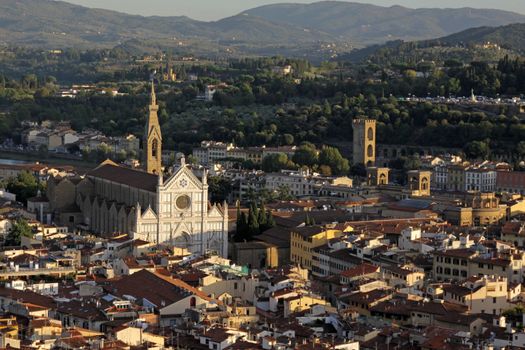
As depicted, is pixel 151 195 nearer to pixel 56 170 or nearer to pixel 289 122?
pixel 56 170

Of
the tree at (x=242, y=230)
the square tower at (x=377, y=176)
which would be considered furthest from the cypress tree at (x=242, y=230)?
the square tower at (x=377, y=176)

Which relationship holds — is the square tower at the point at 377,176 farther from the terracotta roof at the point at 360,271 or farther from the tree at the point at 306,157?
the terracotta roof at the point at 360,271

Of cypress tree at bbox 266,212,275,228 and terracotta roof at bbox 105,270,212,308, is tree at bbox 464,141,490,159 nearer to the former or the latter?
cypress tree at bbox 266,212,275,228

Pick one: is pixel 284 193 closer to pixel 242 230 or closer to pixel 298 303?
pixel 242 230

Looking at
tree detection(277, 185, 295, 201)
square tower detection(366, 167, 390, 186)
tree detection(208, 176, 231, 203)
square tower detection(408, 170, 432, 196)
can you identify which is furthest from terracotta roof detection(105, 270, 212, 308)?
square tower detection(366, 167, 390, 186)

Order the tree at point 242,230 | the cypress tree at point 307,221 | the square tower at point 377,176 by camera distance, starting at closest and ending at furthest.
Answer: the cypress tree at point 307,221
the tree at point 242,230
the square tower at point 377,176

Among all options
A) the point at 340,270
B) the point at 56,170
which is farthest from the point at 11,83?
the point at 340,270
